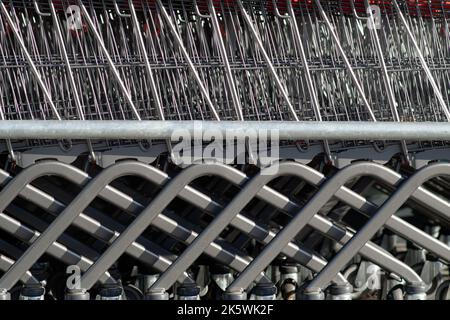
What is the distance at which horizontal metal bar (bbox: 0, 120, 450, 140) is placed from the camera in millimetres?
4391

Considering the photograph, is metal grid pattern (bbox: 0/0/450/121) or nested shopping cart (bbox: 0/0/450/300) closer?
nested shopping cart (bbox: 0/0/450/300)

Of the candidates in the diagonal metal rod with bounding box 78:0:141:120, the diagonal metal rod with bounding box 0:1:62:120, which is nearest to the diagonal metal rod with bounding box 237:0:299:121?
the diagonal metal rod with bounding box 78:0:141:120

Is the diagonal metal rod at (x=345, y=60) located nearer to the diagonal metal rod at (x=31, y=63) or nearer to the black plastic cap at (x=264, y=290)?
the black plastic cap at (x=264, y=290)

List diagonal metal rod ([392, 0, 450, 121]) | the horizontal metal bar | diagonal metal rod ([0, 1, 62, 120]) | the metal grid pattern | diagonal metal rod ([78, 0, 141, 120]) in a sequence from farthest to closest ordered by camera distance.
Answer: diagonal metal rod ([392, 0, 450, 121]) < the metal grid pattern < diagonal metal rod ([78, 0, 141, 120]) < diagonal metal rod ([0, 1, 62, 120]) < the horizontal metal bar

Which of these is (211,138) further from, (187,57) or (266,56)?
(266,56)

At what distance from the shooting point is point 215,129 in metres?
4.52

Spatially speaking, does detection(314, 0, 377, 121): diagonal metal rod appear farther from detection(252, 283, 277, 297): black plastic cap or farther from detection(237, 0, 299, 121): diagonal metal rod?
detection(252, 283, 277, 297): black plastic cap

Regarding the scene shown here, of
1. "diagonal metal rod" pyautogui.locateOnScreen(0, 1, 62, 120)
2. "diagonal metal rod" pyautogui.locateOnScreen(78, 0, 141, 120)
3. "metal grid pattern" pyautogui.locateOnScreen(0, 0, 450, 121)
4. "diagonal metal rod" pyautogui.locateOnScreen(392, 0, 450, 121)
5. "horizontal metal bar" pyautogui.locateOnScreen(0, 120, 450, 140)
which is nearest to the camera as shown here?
"horizontal metal bar" pyautogui.locateOnScreen(0, 120, 450, 140)

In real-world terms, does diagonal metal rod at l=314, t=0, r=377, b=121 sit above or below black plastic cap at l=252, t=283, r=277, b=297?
above

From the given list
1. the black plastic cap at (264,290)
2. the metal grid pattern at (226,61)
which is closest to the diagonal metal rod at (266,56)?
the metal grid pattern at (226,61)

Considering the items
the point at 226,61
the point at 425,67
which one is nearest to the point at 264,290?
the point at 226,61

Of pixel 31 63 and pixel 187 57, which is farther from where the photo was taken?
pixel 187 57

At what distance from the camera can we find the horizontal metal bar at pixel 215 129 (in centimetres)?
439
